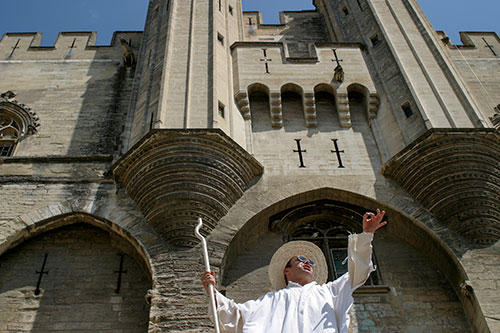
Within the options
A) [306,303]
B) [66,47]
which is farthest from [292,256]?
[66,47]

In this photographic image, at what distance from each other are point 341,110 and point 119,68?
18.7 ft

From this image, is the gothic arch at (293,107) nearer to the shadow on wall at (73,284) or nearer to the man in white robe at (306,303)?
the shadow on wall at (73,284)

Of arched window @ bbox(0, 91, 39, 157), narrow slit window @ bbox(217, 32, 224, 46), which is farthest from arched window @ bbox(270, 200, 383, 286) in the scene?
arched window @ bbox(0, 91, 39, 157)

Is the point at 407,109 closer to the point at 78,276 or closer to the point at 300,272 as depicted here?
the point at 300,272

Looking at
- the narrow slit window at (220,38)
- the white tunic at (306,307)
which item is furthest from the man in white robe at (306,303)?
the narrow slit window at (220,38)

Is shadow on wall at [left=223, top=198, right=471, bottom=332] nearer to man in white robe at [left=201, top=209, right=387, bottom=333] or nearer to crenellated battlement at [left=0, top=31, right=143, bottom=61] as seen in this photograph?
man in white robe at [left=201, top=209, right=387, bottom=333]

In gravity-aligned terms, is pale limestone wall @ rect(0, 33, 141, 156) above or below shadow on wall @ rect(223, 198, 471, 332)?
above

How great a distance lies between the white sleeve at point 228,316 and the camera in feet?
14.3

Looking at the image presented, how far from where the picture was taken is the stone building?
292 inches

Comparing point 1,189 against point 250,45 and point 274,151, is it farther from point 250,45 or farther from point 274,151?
point 250,45

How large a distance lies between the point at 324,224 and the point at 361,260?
4618mm

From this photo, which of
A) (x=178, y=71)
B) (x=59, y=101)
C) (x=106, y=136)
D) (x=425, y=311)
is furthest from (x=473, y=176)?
(x=59, y=101)

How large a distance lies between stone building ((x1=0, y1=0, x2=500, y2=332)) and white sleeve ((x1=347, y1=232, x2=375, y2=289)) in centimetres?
274

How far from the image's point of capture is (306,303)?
4289 mm
